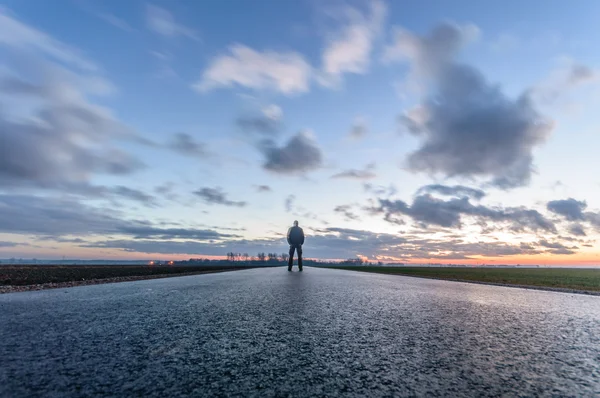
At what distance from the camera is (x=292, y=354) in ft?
20.2

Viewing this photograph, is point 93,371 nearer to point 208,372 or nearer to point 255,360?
point 208,372

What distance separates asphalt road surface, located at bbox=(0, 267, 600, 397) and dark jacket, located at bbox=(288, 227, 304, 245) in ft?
103

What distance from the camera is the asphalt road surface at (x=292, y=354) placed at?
4.54 metres

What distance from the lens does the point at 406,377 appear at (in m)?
4.96

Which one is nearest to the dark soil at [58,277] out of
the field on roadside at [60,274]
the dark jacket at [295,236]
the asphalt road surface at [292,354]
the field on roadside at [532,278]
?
the field on roadside at [60,274]

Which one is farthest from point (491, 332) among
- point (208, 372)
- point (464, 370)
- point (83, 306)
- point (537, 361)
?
point (83, 306)

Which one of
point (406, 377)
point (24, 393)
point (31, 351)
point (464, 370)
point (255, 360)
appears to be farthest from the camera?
point (31, 351)

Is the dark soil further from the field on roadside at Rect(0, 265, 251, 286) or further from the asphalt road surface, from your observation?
the asphalt road surface

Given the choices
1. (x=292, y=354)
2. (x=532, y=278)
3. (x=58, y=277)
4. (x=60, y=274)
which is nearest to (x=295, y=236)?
(x=58, y=277)

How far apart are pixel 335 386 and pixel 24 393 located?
410cm

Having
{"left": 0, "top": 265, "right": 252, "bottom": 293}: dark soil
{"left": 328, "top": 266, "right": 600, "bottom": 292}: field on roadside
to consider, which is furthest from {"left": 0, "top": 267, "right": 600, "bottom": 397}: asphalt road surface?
{"left": 328, "top": 266, "right": 600, "bottom": 292}: field on roadside

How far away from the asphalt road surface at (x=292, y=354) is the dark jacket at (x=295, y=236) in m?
31.3

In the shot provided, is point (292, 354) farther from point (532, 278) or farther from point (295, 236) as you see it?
point (532, 278)

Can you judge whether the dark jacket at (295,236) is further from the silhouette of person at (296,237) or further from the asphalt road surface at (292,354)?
the asphalt road surface at (292,354)
